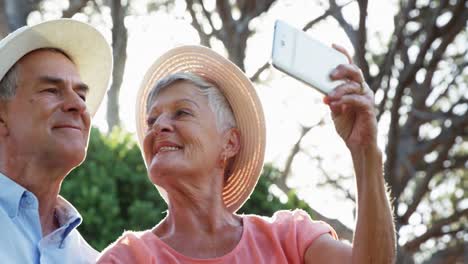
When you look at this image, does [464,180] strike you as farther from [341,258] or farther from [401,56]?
[341,258]

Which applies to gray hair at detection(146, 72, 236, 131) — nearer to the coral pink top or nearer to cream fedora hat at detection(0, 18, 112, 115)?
the coral pink top

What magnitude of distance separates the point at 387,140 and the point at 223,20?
76.7 inches

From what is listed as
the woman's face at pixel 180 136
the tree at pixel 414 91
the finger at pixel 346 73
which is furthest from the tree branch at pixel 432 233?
the finger at pixel 346 73

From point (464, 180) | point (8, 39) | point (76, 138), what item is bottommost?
point (464, 180)

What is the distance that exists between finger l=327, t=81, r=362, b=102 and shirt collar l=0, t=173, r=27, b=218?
124 cm

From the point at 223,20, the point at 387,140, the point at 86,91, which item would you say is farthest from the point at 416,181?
the point at 86,91

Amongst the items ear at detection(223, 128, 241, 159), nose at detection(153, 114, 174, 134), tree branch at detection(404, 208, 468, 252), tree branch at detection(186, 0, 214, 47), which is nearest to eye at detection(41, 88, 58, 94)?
nose at detection(153, 114, 174, 134)

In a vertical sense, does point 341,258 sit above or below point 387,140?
above

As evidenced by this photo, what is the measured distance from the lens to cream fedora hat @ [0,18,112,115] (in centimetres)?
432

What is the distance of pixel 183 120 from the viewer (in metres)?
3.93

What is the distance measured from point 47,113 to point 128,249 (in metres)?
0.75

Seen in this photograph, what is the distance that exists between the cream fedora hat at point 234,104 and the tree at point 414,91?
16.9 ft

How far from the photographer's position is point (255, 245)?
3900 mm

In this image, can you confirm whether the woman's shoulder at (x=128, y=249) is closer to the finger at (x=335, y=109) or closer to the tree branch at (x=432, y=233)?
the finger at (x=335, y=109)
